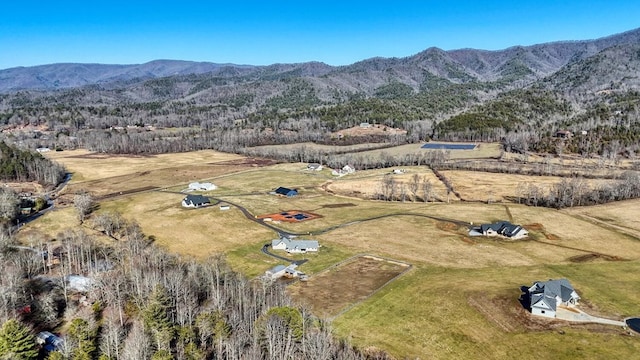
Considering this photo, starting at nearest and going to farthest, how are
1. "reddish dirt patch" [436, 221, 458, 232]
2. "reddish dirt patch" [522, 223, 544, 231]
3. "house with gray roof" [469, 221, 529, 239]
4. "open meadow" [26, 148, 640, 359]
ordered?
"open meadow" [26, 148, 640, 359] < "house with gray roof" [469, 221, 529, 239] < "reddish dirt patch" [522, 223, 544, 231] < "reddish dirt patch" [436, 221, 458, 232]

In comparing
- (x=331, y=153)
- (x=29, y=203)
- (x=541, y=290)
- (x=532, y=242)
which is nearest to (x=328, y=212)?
(x=532, y=242)

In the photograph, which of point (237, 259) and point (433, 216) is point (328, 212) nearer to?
point (433, 216)

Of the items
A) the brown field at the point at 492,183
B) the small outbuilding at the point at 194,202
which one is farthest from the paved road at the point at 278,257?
the brown field at the point at 492,183

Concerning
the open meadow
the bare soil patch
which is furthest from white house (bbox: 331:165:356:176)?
the bare soil patch

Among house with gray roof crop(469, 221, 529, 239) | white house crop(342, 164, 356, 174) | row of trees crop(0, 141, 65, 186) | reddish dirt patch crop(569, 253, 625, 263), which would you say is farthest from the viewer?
white house crop(342, 164, 356, 174)

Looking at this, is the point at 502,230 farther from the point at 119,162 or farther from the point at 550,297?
the point at 119,162

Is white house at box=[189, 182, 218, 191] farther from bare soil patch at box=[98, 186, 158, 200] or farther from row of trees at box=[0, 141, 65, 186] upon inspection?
row of trees at box=[0, 141, 65, 186]
